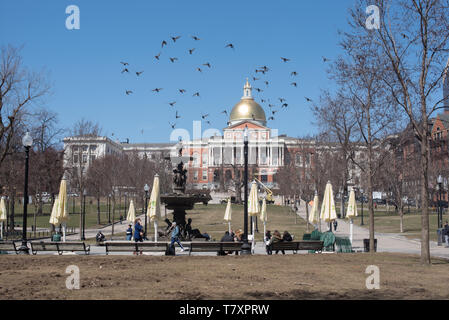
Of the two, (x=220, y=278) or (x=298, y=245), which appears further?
(x=298, y=245)

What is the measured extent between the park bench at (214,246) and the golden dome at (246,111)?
4682 inches

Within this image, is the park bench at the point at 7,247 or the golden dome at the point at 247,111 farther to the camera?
the golden dome at the point at 247,111

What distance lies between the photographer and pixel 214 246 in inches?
787

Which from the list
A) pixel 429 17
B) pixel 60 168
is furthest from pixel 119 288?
pixel 60 168

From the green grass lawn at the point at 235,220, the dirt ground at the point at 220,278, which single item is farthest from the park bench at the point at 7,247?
the green grass lawn at the point at 235,220

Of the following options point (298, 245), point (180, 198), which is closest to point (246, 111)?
point (180, 198)

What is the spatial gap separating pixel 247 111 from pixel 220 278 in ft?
418

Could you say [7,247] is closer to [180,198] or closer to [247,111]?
[180,198]

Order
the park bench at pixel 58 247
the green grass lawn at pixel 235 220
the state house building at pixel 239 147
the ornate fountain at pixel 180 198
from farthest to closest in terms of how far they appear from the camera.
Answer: the state house building at pixel 239 147, the green grass lawn at pixel 235 220, the ornate fountain at pixel 180 198, the park bench at pixel 58 247

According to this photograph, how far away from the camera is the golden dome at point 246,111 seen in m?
139

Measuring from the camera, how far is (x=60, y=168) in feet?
168

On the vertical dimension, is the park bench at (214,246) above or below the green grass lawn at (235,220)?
above

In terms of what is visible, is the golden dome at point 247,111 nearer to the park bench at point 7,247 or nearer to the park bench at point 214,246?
the park bench at point 214,246
